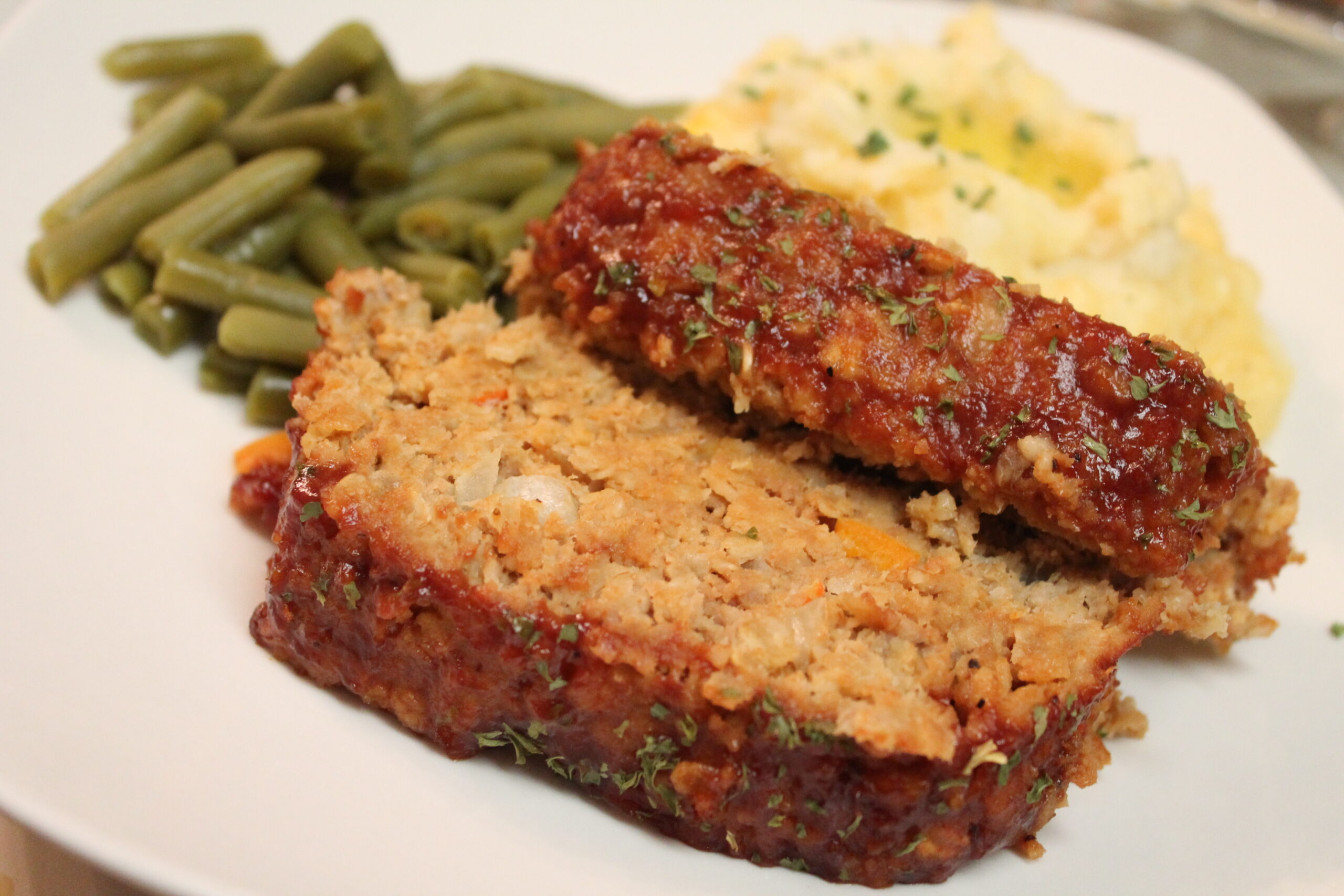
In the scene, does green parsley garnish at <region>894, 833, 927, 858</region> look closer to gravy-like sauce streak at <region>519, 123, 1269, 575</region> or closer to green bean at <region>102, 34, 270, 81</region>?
gravy-like sauce streak at <region>519, 123, 1269, 575</region>

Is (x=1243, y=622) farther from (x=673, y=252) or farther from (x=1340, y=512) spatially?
(x=673, y=252)

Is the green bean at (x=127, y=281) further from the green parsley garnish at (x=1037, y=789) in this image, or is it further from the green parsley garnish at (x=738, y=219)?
the green parsley garnish at (x=1037, y=789)

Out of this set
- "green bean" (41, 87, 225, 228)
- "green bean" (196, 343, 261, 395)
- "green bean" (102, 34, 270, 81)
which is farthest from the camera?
"green bean" (102, 34, 270, 81)

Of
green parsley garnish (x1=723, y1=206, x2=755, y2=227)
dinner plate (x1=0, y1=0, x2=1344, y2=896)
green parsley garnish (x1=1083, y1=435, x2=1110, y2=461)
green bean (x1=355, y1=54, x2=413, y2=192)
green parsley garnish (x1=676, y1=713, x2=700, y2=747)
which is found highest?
green parsley garnish (x1=723, y1=206, x2=755, y2=227)

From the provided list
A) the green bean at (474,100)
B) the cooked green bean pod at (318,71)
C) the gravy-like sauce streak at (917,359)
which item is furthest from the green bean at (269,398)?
the green bean at (474,100)

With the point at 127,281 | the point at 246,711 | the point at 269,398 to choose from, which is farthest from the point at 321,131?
the point at 246,711

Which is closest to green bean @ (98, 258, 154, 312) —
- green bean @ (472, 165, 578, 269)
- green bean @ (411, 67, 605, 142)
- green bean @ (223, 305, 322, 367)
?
green bean @ (223, 305, 322, 367)

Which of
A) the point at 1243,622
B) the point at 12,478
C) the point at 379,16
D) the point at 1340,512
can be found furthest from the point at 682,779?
the point at 379,16
